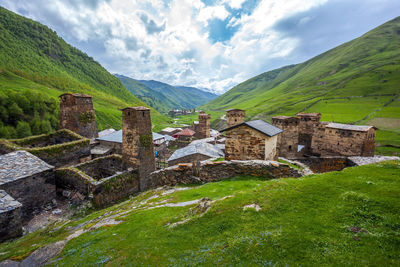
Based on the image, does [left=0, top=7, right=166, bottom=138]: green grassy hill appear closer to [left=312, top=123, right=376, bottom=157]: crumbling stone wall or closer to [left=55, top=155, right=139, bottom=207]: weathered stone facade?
[left=55, top=155, right=139, bottom=207]: weathered stone facade

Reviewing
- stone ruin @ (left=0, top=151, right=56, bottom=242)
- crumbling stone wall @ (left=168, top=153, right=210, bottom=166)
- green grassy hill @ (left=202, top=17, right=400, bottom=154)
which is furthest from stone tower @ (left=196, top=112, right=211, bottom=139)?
green grassy hill @ (left=202, top=17, right=400, bottom=154)

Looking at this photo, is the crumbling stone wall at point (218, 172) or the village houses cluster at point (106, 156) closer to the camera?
the crumbling stone wall at point (218, 172)

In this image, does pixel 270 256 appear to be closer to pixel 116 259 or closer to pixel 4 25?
pixel 116 259

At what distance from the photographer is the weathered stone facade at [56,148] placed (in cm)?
1664

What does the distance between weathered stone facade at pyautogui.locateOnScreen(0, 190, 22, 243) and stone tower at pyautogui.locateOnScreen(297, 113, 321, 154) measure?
125 ft

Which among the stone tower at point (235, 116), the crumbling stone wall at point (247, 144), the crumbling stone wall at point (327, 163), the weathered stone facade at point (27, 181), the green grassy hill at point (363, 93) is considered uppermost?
the green grassy hill at point (363, 93)

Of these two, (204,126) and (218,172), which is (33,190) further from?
(204,126)

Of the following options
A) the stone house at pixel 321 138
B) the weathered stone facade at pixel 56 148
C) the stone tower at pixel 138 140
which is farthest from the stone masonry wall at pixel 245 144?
the weathered stone facade at pixel 56 148

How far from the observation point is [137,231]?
6.47 meters

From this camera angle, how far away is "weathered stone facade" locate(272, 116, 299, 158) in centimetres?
2648

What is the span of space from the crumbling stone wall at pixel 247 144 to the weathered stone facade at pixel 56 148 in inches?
645

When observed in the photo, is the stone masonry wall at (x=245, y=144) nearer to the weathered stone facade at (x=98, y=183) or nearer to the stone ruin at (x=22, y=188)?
the weathered stone facade at (x=98, y=183)

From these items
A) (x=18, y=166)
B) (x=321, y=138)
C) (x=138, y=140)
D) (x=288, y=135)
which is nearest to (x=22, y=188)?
(x=18, y=166)

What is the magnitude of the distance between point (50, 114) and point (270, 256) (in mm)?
73267
